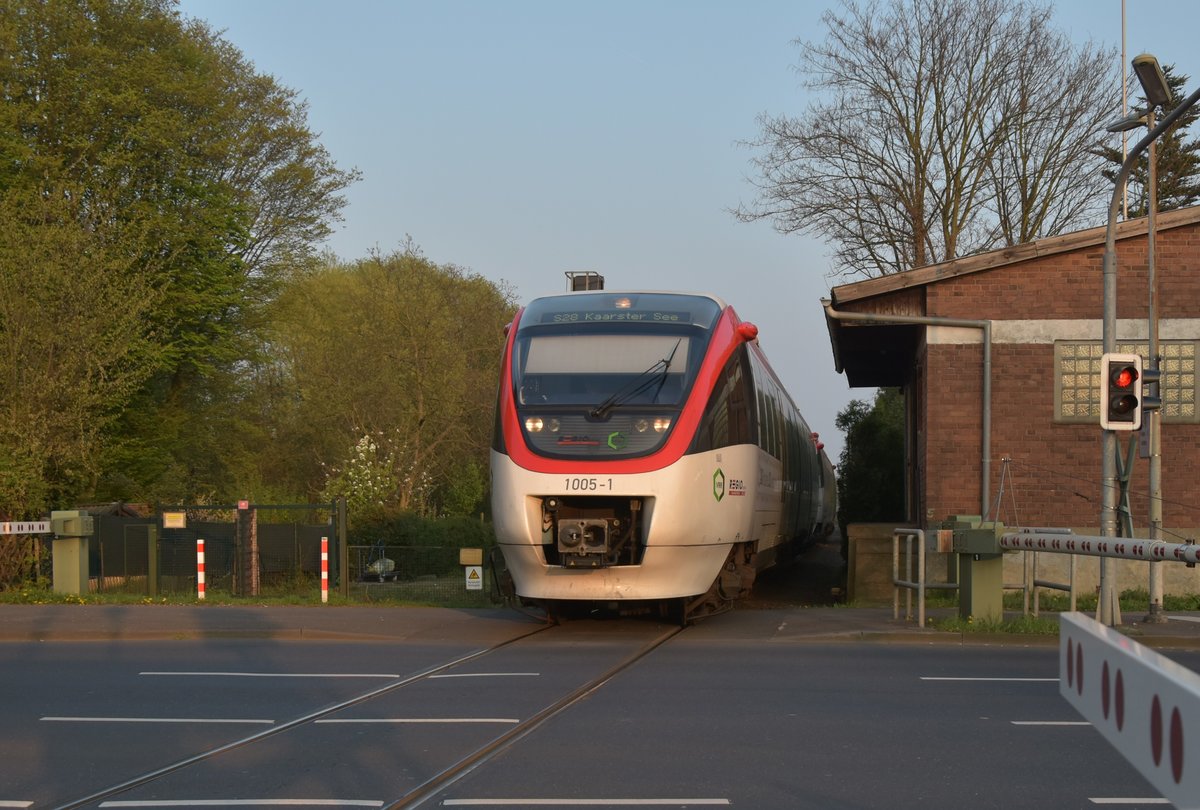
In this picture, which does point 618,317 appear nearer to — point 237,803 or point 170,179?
point 237,803

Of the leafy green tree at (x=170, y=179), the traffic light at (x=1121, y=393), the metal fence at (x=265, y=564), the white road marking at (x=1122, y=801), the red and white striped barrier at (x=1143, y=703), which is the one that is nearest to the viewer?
the red and white striped barrier at (x=1143, y=703)

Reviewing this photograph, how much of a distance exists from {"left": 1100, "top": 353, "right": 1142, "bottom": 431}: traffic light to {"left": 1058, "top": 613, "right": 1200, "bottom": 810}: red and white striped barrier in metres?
12.8

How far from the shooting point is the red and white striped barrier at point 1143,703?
7.80 ft

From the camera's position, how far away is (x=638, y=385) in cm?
1511

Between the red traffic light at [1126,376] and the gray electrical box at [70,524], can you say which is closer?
the red traffic light at [1126,376]

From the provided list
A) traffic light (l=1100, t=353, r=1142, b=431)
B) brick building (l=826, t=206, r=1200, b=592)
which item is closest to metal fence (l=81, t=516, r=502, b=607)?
brick building (l=826, t=206, r=1200, b=592)

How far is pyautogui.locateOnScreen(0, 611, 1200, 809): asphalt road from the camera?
7277mm

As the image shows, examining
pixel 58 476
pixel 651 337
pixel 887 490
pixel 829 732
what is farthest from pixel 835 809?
pixel 887 490

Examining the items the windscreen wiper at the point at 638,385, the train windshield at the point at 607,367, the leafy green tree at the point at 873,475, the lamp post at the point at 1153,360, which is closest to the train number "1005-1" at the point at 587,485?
the train windshield at the point at 607,367

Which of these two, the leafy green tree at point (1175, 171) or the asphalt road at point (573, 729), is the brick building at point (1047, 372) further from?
the leafy green tree at point (1175, 171)

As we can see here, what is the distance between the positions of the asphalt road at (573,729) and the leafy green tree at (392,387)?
32.7 metres

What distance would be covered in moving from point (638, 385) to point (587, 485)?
140cm

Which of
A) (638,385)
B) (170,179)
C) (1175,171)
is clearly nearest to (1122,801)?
(638,385)

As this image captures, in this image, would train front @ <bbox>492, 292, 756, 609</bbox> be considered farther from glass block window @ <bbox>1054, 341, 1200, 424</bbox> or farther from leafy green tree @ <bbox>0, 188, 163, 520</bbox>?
leafy green tree @ <bbox>0, 188, 163, 520</bbox>
